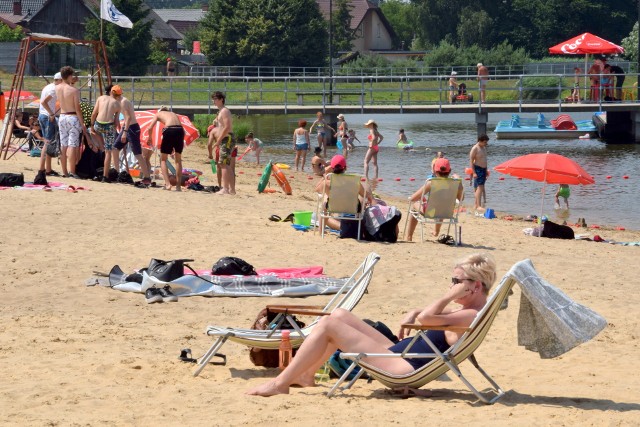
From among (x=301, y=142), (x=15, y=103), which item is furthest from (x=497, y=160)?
(x=15, y=103)

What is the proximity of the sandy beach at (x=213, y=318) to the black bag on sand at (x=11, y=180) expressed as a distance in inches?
23.1

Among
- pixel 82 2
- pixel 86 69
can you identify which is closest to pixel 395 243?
pixel 86 69

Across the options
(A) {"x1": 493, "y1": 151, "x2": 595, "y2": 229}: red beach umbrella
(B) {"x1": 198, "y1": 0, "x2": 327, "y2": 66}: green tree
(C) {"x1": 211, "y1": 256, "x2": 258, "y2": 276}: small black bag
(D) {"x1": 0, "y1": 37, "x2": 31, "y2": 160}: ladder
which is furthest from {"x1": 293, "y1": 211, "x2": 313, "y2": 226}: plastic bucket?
(B) {"x1": 198, "y1": 0, "x2": 327, "y2": 66}: green tree

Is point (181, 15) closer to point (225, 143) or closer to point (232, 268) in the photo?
point (225, 143)

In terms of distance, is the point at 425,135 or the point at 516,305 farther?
the point at 425,135

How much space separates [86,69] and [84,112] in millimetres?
36767

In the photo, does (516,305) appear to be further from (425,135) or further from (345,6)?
(345,6)

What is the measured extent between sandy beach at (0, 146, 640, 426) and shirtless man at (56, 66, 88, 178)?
24.1 inches

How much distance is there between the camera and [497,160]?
27375 millimetres

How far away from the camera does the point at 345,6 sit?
74062mm

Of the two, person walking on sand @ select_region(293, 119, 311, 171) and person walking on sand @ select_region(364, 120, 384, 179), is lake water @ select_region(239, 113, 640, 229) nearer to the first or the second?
person walking on sand @ select_region(364, 120, 384, 179)

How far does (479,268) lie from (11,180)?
8631mm

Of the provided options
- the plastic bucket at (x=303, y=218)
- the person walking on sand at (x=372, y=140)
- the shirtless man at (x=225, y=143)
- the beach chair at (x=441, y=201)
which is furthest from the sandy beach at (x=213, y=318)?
the person walking on sand at (x=372, y=140)

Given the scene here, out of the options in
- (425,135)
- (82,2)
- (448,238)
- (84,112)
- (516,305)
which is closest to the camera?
(516,305)
